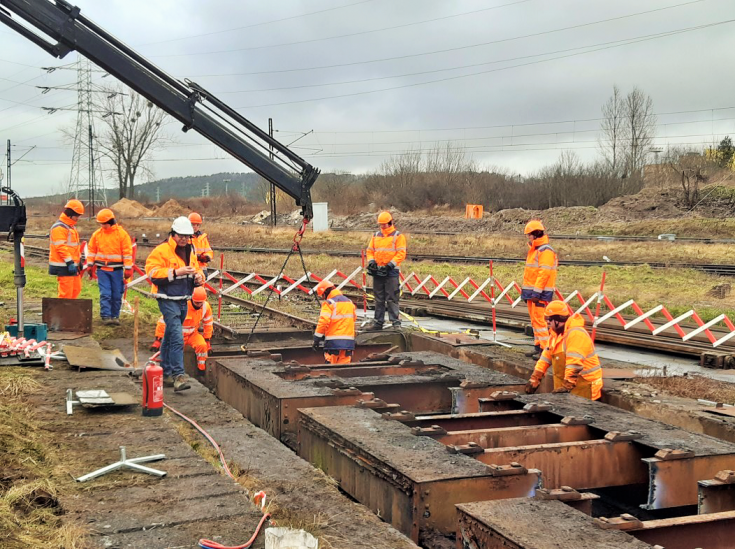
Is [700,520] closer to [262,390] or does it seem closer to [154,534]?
[154,534]

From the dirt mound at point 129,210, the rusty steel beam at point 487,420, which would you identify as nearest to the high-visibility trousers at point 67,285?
the rusty steel beam at point 487,420

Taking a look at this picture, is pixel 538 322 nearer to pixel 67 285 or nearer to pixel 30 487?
pixel 67 285

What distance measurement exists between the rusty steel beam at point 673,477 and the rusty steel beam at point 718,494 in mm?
345

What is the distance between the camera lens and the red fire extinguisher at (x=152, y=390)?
259 inches

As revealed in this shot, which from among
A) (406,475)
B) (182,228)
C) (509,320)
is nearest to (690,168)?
(509,320)

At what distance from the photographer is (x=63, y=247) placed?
1232 cm

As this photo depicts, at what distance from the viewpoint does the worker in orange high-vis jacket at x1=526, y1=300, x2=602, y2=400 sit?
7883 millimetres

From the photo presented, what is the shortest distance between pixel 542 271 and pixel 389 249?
3218 millimetres

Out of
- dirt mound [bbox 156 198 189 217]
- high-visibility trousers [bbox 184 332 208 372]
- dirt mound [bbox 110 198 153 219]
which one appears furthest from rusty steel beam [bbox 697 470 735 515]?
dirt mound [bbox 156 198 189 217]

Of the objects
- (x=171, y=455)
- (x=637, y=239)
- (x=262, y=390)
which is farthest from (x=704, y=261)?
(x=171, y=455)

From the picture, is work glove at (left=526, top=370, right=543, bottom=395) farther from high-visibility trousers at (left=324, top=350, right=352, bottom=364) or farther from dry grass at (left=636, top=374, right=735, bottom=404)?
high-visibility trousers at (left=324, top=350, right=352, bottom=364)

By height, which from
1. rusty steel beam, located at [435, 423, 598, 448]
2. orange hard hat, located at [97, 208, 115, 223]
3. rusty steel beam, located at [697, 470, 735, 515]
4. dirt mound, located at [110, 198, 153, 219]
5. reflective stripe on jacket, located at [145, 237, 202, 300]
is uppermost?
dirt mound, located at [110, 198, 153, 219]

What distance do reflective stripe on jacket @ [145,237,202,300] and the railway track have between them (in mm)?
4675

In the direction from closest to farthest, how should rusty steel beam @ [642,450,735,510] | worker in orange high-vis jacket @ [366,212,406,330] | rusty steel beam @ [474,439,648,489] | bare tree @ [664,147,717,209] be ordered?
rusty steel beam @ [642,450,735,510]
rusty steel beam @ [474,439,648,489]
worker in orange high-vis jacket @ [366,212,406,330]
bare tree @ [664,147,717,209]
